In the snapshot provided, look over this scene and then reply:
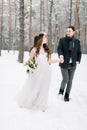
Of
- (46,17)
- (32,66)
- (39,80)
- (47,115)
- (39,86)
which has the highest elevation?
(46,17)

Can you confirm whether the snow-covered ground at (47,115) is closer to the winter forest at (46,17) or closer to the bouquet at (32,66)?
the bouquet at (32,66)

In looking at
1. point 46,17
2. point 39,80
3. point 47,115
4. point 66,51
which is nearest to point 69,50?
point 66,51

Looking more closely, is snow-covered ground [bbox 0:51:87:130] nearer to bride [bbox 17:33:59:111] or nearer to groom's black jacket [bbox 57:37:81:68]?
bride [bbox 17:33:59:111]

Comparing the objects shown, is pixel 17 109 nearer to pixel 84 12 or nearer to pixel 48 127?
pixel 48 127

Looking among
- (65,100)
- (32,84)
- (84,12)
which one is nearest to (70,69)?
(65,100)

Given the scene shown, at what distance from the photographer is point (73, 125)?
7320mm

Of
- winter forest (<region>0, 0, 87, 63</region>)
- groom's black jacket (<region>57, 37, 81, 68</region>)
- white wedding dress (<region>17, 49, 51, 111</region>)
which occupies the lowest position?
white wedding dress (<region>17, 49, 51, 111</region>)

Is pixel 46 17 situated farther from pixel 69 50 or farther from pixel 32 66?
pixel 32 66

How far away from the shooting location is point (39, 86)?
817cm

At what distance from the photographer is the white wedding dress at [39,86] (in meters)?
8.16

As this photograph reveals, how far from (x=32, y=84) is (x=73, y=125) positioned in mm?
1575

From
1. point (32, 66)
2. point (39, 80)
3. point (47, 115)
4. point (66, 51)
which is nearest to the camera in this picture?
point (47, 115)

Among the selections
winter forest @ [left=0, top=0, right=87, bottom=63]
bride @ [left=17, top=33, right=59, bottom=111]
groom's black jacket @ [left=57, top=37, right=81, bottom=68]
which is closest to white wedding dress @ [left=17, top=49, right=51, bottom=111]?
bride @ [left=17, top=33, right=59, bottom=111]

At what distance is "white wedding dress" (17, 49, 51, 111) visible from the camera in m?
8.16
